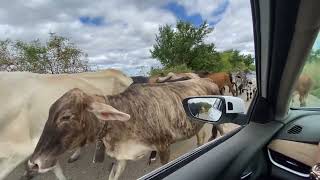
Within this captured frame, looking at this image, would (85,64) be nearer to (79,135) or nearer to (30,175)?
(79,135)

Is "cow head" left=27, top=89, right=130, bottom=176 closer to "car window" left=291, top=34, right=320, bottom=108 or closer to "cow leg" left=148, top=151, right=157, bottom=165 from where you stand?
"cow leg" left=148, top=151, right=157, bottom=165

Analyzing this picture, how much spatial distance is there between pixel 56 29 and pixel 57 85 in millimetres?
320

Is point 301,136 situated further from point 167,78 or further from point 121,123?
point 167,78

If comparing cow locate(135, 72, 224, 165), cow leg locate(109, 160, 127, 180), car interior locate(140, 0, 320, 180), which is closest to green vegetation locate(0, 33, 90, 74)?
cow locate(135, 72, 224, 165)

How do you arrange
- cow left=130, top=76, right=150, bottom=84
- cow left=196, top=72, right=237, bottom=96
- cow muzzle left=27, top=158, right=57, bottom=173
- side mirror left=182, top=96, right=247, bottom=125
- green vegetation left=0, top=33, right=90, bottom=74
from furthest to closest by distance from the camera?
cow left=196, top=72, right=237, bottom=96 < cow left=130, top=76, right=150, bottom=84 < cow muzzle left=27, top=158, right=57, bottom=173 < green vegetation left=0, top=33, right=90, bottom=74 < side mirror left=182, top=96, right=247, bottom=125

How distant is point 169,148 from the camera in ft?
7.61

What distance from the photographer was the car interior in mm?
Result: 812

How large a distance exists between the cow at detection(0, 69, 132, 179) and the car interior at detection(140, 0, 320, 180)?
3.59ft

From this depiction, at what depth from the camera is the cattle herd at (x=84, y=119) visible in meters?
1.89

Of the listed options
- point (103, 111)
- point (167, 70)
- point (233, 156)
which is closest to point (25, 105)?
point (103, 111)

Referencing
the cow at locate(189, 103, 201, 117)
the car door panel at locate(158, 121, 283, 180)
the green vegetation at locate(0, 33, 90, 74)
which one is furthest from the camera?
the green vegetation at locate(0, 33, 90, 74)

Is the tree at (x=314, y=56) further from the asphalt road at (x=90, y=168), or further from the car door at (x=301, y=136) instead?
the asphalt road at (x=90, y=168)

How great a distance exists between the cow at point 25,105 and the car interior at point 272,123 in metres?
1.10

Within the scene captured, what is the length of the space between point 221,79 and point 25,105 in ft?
5.58
